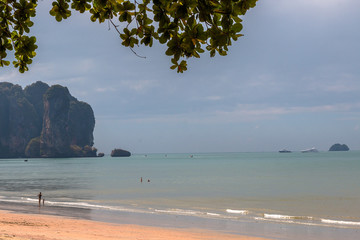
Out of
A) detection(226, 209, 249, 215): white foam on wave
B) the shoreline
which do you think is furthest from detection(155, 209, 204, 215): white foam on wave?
detection(226, 209, 249, 215): white foam on wave

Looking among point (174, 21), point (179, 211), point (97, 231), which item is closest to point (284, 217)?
point (179, 211)

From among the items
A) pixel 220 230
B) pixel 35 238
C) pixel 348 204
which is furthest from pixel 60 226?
pixel 348 204

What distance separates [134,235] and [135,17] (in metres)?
19.4

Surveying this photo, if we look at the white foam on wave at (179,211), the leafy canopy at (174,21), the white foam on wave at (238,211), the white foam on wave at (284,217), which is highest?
the leafy canopy at (174,21)

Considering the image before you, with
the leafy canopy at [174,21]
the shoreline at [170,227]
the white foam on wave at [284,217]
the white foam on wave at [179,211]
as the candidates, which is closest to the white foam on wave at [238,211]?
the white foam on wave at [284,217]

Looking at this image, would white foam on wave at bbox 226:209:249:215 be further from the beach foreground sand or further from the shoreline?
the beach foreground sand

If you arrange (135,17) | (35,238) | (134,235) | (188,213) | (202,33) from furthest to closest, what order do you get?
(188,213), (134,235), (35,238), (135,17), (202,33)

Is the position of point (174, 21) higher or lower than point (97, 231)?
higher

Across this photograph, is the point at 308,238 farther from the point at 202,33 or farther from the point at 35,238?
the point at 202,33

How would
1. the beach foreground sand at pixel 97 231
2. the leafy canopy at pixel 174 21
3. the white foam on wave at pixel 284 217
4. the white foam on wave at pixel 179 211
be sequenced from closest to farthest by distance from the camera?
the leafy canopy at pixel 174 21 → the beach foreground sand at pixel 97 231 → the white foam on wave at pixel 284 217 → the white foam on wave at pixel 179 211

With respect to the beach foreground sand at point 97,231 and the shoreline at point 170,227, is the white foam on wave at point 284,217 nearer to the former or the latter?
the shoreline at point 170,227

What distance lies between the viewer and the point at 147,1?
4531mm

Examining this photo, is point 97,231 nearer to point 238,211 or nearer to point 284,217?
point 238,211

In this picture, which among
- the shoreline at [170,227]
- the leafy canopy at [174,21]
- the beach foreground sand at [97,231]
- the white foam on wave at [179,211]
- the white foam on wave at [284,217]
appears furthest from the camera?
the white foam on wave at [179,211]
